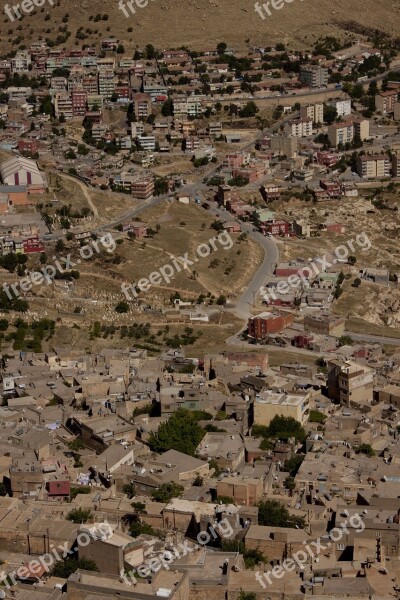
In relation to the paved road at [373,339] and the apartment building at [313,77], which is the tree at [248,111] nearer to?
the apartment building at [313,77]

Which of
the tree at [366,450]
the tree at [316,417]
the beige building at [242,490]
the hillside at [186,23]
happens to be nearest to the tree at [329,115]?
the hillside at [186,23]

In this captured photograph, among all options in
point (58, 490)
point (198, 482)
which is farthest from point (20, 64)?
point (58, 490)

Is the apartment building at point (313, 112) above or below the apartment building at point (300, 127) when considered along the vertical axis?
above

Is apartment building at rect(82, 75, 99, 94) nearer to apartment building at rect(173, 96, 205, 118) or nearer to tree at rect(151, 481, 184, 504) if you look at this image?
apartment building at rect(173, 96, 205, 118)

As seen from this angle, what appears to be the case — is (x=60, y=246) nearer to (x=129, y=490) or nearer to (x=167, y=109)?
(x=167, y=109)

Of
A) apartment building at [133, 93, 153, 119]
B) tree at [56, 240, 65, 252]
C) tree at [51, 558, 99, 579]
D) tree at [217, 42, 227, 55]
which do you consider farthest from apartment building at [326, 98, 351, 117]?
tree at [51, 558, 99, 579]
